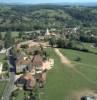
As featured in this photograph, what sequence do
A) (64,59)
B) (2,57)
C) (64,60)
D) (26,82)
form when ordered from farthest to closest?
(2,57) → (64,59) → (64,60) → (26,82)

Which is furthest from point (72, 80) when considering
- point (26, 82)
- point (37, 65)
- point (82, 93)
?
point (37, 65)

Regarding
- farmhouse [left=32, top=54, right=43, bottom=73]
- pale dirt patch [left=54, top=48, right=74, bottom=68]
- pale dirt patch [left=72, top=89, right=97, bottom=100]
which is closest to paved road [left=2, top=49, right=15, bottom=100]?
farmhouse [left=32, top=54, right=43, bottom=73]

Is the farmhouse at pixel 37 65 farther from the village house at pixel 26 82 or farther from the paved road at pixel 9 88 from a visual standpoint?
the village house at pixel 26 82

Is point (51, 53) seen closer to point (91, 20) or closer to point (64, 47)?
point (64, 47)

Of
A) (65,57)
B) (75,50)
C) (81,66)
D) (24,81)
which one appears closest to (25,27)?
(75,50)

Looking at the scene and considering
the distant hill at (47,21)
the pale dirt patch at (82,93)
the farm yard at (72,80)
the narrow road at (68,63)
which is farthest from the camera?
the distant hill at (47,21)

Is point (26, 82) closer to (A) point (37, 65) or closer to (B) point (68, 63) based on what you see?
(A) point (37, 65)

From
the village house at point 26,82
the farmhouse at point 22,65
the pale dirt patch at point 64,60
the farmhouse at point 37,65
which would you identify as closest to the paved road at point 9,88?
the village house at point 26,82

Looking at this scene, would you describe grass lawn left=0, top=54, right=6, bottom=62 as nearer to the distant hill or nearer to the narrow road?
the narrow road
